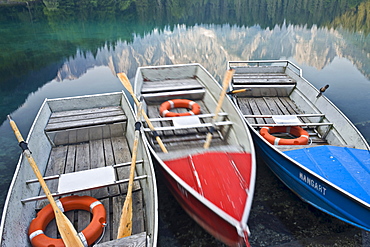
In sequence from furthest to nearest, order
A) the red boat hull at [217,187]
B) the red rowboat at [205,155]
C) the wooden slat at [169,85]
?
the wooden slat at [169,85] → the red rowboat at [205,155] → the red boat hull at [217,187]

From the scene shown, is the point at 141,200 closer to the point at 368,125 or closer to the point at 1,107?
the point at 368,125

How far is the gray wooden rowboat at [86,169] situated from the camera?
12.8 feet

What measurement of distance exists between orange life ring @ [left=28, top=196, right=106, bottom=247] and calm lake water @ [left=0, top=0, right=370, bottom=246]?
1409 millimetres

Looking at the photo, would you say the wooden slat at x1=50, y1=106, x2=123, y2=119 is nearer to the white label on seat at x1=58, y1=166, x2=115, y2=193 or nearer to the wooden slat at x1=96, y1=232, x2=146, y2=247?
the white label on seat at x1=58, y1=166, x2=115, y2=193

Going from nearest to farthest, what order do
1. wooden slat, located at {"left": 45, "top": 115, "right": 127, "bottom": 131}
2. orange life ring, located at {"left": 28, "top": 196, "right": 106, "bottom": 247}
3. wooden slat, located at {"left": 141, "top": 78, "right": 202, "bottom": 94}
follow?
1. orange life ring, located at {"left": 28, "top": 196, "right": 106, "bottom": 247}
2. wooden slat, located at {"left": 45, "top": 115, "right": 127, "bottom": 131}
3. wooden slat, located at {"left": 141, "top": 78, "right": 202, "bottom": 94}

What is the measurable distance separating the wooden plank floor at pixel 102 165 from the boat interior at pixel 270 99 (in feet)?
11.1

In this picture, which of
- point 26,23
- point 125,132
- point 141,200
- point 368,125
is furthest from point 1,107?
point 26,23

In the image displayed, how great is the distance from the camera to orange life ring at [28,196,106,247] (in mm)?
3746

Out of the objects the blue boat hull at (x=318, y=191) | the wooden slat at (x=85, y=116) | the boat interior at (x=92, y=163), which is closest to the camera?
the blue boat hull at (x=318, y=191)

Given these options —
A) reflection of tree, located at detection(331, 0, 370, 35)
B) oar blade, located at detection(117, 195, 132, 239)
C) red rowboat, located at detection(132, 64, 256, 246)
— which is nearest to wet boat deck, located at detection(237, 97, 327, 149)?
red rowboat, located at detection(132, 64, 256, 246)

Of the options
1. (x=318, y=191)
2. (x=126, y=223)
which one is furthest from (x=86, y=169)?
(x=318, y=191)

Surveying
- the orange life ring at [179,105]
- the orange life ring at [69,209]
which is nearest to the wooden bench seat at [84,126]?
the orange life ring at [179,105]

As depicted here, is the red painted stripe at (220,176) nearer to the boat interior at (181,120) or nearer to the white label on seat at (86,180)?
the boat interior at (181,120)

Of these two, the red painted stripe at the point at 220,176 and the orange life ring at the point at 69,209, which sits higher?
the red painted stripe at the point at 220,176
